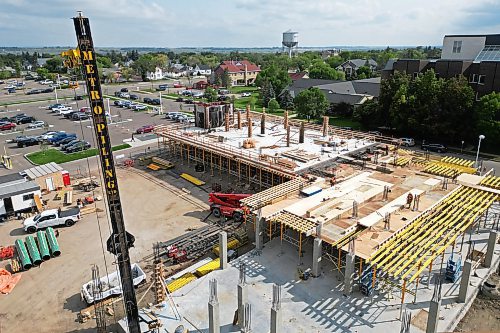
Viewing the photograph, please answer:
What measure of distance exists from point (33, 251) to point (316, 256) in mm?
16444

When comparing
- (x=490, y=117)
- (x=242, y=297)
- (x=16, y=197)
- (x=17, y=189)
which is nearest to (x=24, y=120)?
(x=17, y=189)

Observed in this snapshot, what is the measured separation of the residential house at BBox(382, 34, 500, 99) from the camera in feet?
142

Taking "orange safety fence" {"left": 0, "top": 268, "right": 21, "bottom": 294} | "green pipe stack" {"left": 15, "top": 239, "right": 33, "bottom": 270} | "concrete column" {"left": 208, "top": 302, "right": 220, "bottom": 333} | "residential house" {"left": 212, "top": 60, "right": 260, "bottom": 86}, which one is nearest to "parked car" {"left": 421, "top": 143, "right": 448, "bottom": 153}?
"concrete column" {"left": 208, "top": 302, "right": 220, "bottom": 333}

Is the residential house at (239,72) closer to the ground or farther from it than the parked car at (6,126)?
farther from it

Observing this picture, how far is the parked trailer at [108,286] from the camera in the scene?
18.2 metres

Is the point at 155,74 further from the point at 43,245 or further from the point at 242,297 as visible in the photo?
the point at 242,297

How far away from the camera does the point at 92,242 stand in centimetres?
2436

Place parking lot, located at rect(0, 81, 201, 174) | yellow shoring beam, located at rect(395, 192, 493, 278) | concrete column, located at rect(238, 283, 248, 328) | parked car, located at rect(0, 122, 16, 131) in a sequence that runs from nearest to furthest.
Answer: concrete column, located at rect(238, 283, 248, 328) < yellow shoring beam, located at rect(395, 192, 493, 278) < parking lot, located at rect(0, 81, 201, 174) < parked car, located at rect(0, 122, 16, 131)

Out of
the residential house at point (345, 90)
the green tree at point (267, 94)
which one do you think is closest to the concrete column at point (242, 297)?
the residential house at point (345, 90)

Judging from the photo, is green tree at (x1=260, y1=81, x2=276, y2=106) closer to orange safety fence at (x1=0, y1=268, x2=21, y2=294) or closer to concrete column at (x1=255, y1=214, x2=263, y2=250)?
concrete column at (x1=255, y1=214, x2=263, y2=250)

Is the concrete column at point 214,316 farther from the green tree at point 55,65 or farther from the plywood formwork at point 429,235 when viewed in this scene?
the green tree at point 55,65

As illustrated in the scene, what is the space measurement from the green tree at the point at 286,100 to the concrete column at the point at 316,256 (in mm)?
55227

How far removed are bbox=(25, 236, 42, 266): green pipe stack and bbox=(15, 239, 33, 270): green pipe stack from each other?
0.23 metres

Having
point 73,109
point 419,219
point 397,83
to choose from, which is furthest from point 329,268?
point 73,109
